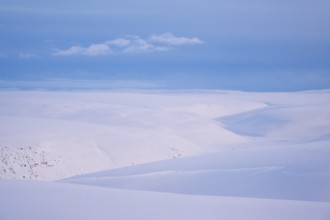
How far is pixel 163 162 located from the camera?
12508 millimetres

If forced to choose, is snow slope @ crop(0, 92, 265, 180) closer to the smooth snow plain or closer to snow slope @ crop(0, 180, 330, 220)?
the smooth snow plain

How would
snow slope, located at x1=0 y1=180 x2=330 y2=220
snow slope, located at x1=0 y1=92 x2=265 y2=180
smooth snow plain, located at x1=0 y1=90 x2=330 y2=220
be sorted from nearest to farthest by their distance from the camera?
1. snow slope, located at x1=0 y1=180 x2=330 y2=220
2. smooth snow plain, located at x1=0 y1=90 x2=330 y2=220
3. snow slope, located at x1=0 y1=92 x2=265 y2=180

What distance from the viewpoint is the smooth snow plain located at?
239 inches

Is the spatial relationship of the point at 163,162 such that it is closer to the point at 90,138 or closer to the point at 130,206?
the point at 130,206

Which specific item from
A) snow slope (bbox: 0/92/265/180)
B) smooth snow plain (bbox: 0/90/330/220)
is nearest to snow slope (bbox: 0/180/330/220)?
smooth snow plain (bbox: 0/90/330/220)

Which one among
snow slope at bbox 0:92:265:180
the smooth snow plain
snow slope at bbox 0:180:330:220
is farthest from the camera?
snow slope at bbox 0:92:265:180

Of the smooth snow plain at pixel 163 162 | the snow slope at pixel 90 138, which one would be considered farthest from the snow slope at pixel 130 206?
the snow slope at pixel 90 138

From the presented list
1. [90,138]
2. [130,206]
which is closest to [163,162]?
[130,206]

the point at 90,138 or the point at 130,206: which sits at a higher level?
the point at 90,138

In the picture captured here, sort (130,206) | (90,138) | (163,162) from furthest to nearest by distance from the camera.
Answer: (90,138), (163,162), (130,206)

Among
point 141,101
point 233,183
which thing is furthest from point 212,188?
point 141,101

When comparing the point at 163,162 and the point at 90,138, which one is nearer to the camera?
the point at 163,162

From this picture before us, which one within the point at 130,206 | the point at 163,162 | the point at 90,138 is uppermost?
the point at 90,138

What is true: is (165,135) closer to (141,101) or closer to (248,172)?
(248,172)
